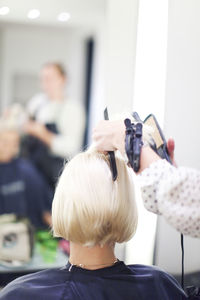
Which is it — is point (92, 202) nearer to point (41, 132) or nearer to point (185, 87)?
point (185, 87)

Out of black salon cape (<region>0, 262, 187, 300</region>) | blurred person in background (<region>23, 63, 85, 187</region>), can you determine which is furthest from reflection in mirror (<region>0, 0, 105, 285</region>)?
black salon cape (<region>0, 262, 187, 300</region>)

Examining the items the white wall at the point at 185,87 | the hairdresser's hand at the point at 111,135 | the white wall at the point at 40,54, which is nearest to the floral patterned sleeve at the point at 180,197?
the hairdresser's hand at the point at 111,135

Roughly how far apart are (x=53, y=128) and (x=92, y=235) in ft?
8.73

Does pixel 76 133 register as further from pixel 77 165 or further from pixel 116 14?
pixel 77 165

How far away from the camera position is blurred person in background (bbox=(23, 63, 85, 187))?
3.69 metres

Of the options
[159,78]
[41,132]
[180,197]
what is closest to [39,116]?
[41,132]

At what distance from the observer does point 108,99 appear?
1.73m

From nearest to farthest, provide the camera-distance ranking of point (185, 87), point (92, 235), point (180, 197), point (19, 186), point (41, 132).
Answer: point (180, 197) → point (92, 235) → point (185, 87) → point (19, 186) → point (41, 132)

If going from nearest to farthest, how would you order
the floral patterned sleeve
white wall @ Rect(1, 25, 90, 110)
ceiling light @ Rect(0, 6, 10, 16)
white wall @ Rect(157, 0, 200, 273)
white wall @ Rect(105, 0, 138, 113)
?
the floral patterned sleeve, white wall @ Rect(157, 0, 200, 273), white wall @ Rect(105, 0, 138, 113), ceiling light @ Rect(0, 6, 10, 16), white wall @ Rect(1, 25, 90, 110)

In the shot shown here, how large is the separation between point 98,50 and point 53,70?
0.47m

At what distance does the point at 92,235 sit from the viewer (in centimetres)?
113

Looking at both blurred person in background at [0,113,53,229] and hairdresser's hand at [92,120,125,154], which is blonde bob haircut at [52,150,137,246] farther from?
blurred person in background at [0,113,53,229]

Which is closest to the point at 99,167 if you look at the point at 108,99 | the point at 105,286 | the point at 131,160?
the point at 131,160

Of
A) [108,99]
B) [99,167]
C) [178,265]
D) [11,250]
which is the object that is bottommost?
[11,250]
